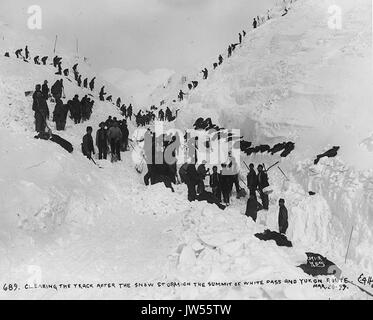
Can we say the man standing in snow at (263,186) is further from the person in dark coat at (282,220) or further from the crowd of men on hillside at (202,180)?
the person in dark coat at (282,220)

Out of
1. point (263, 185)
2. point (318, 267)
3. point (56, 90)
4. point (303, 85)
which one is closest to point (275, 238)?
point (318, 267)

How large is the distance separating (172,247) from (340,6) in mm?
19896

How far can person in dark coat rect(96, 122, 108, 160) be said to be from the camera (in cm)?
1516

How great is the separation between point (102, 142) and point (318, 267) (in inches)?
370

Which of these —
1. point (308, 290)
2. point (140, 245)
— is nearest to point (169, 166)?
point (140, 245)

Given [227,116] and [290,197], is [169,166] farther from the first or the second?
[227,116]

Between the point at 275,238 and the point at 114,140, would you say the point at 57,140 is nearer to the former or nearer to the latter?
the point at 114,140

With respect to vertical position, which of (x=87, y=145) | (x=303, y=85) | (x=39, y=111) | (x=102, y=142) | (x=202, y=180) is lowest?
(x=202, y=180)

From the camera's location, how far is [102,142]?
15.3 m

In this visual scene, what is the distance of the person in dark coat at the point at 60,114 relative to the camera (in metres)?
16.9

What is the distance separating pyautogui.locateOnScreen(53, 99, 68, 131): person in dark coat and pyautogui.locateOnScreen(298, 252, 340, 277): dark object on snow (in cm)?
1180

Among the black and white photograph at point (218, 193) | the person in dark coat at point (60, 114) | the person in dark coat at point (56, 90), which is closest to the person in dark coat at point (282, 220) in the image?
the black and white photograph at point (218, 193)

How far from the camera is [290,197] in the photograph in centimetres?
→ 1300

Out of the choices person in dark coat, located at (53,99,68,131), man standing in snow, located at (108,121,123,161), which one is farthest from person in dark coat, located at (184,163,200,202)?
person in dark coat, located at (53,99,68,131)
